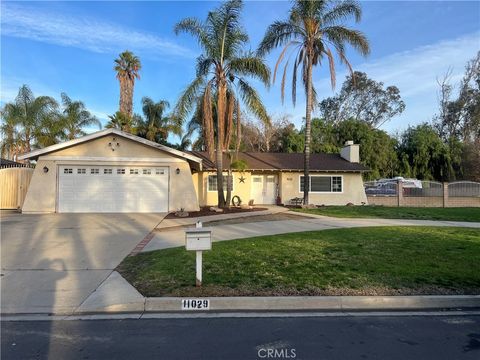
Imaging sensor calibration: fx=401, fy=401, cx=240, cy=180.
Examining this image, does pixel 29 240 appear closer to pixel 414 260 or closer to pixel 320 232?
pixel 320 232

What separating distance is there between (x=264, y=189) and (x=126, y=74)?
1708 cm

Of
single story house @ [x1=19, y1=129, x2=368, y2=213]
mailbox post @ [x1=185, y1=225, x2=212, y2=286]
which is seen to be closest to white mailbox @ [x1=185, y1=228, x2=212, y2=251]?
mailbox post @ [x1=185, y1=225, x2=212, y2=286]

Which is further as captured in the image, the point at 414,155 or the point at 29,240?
the point at 414,155

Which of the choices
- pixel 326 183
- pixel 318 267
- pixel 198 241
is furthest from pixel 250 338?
pixel 326 183

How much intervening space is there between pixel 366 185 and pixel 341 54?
11876 millimetres

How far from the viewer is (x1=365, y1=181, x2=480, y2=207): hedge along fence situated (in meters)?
27.1

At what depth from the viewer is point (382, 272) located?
7434 mm

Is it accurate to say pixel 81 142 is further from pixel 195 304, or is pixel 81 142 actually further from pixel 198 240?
pixel 195 304

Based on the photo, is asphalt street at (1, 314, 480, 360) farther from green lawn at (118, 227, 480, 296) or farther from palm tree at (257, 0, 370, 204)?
palm tree at (257, 0, 370, 204)

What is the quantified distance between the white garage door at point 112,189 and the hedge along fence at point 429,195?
14.8 m

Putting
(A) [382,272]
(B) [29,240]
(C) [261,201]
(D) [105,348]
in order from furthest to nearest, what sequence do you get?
(C) [261,201]
(B) [29,240]
(A) [382,272]
(D) [105,348]

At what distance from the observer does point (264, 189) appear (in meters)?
26.4

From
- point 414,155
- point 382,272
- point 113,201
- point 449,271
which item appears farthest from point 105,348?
point 414,155

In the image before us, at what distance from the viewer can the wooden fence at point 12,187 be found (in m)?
21.6
